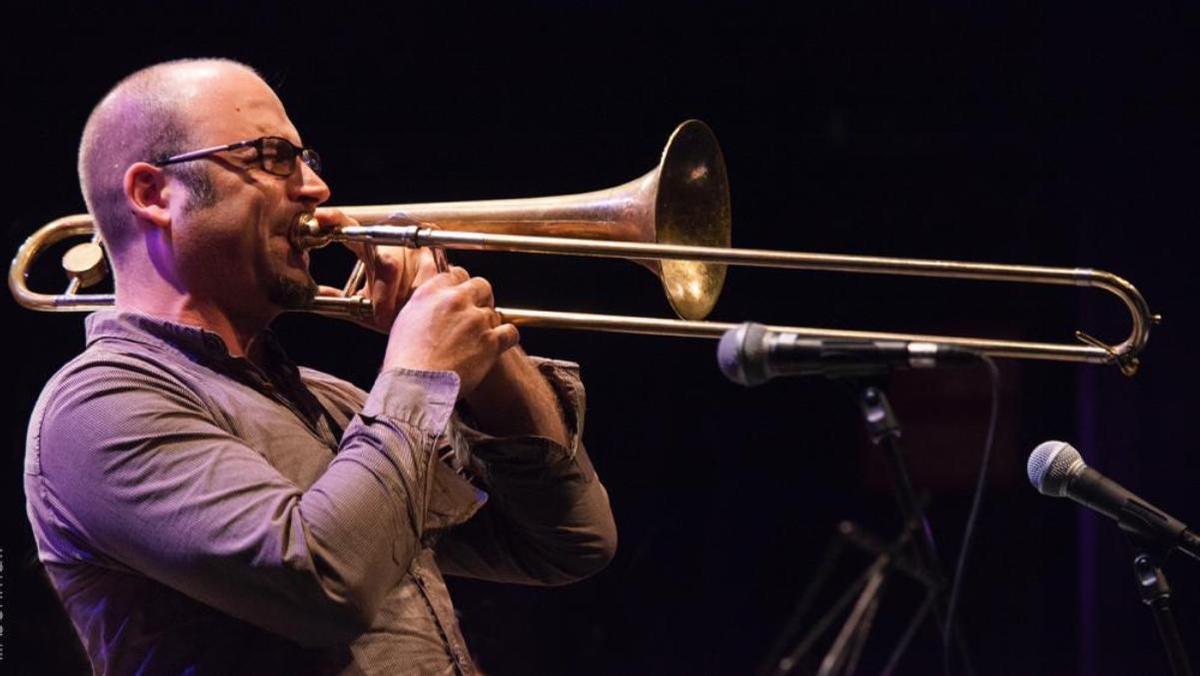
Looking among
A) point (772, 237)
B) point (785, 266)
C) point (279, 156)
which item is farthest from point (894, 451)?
point (772, 237)

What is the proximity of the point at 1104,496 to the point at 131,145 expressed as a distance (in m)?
1.62

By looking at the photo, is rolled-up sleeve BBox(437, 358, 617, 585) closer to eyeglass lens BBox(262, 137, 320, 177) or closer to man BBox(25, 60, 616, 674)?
man BBox(25, 60, 616, 674)

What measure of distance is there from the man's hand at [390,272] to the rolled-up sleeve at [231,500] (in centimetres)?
34

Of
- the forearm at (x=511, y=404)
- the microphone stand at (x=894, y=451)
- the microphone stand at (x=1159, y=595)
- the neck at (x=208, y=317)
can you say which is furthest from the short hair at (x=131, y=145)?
the microphone stand at (x=1159, y=595)

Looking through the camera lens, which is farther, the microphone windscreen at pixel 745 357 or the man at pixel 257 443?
the man at pixel 257 443

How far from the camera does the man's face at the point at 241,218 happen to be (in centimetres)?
209

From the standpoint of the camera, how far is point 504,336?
2.08 meters

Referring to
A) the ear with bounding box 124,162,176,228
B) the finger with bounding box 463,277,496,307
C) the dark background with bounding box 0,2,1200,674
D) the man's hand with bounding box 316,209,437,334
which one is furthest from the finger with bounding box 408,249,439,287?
the dark background with bounding box 0,2,1200,674

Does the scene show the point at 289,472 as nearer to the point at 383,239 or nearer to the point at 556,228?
the point at 383,239

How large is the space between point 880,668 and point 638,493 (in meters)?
1.33

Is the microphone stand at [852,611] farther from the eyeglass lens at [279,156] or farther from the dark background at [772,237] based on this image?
the eyeglass lens at [279,156]

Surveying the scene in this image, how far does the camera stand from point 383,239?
2.15 meters

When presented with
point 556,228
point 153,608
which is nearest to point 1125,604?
point 556,228

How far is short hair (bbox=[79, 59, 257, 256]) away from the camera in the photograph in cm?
209
